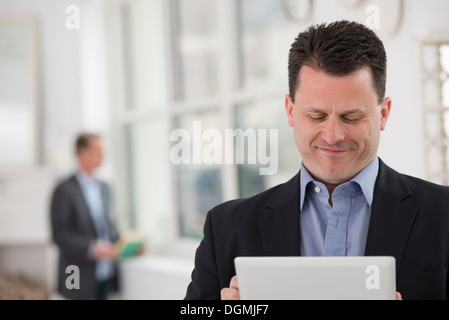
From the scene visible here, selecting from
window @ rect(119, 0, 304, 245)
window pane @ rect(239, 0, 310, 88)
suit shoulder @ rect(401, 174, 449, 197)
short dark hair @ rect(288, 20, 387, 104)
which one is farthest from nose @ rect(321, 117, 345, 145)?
window pane @ rect(239, 0, 310, 88)

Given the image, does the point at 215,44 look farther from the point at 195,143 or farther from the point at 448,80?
the point at 448,80

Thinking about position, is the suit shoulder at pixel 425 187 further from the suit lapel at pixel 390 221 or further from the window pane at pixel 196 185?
the window pane at pixel 196 185

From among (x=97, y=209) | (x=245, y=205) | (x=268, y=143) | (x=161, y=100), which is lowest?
(x=97, y=209)

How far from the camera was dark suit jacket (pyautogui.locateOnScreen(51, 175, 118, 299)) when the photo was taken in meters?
3.14

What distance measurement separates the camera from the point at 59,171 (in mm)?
3850

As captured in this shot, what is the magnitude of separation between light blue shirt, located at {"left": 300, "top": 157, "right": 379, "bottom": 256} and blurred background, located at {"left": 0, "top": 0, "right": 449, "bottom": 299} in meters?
0.22

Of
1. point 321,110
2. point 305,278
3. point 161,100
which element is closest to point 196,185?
point 161,100

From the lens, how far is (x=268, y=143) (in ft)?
6.74

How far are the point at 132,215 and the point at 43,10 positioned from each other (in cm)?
164

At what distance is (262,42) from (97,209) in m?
1.49

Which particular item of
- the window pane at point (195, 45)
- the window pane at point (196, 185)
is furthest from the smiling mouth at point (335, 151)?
the window pane at point (195, 45)

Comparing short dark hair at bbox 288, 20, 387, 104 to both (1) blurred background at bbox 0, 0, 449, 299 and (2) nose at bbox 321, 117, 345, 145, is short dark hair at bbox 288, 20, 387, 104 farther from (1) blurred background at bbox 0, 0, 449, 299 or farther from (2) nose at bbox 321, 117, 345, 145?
(1) blurred background at bbox 0, 0, 449, 299

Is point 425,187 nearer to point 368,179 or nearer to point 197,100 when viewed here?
point 368,179

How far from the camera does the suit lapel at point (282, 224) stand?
136 cm
